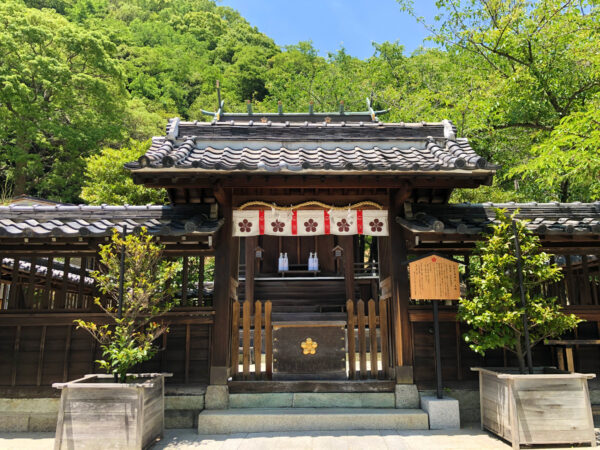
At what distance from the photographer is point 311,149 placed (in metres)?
8.73

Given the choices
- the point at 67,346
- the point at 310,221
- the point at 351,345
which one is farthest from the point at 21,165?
the point at 351,345

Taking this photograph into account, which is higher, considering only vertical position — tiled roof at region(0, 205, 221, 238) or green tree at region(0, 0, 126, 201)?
green tree at region(0, 0, 126, 201)

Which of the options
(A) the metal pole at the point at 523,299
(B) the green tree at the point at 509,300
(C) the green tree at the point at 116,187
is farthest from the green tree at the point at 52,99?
(A) the metal pole at the point at 523,299

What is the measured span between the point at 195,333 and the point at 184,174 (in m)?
2.94

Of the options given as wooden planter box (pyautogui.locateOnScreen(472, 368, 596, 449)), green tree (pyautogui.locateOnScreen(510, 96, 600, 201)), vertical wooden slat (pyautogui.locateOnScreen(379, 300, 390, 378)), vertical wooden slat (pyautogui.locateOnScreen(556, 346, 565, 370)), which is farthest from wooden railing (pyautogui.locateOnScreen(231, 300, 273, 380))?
green tree (pyautogui.locateOnScreen(510, 96, 600, 201))

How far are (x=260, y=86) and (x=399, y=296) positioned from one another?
41.9 m

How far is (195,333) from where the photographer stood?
7516 mm

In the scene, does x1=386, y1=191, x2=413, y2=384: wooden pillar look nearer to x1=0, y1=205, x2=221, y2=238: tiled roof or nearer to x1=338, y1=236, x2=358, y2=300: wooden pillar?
x1=0, y1=205, x2=221, y2=238: tiled roof

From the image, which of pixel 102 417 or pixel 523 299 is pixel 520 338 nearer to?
pixel 523 299

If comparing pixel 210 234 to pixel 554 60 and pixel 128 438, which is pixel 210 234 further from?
pixel 554 60

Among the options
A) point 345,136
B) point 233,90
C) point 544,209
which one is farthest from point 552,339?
point 233,90

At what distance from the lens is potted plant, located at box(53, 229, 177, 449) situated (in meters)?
5.51

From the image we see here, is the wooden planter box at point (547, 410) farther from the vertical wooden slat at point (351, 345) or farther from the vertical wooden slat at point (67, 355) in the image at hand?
the vertical wooden slat at point (67, 355)

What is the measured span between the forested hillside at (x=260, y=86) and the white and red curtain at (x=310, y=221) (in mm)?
4612
